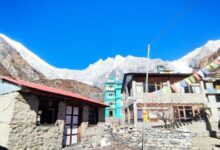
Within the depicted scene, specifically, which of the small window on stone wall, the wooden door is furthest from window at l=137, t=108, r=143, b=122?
the small window on stone wall

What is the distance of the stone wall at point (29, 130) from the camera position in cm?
830

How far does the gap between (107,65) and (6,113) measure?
126641 millimetres

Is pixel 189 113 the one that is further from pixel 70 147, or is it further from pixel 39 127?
pixel 39 127

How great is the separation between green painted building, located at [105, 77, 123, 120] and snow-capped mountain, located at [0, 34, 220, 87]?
108 ft

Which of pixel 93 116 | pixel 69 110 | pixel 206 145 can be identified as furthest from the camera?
pixel 93 116

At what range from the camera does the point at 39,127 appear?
9539 millimetres

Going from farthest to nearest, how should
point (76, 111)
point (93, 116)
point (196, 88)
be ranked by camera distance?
point (196, 88) < point (93, 116) < point (76, 111)

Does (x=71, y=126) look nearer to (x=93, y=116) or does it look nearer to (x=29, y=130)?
(x=93, y=116)

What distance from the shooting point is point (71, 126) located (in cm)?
1256

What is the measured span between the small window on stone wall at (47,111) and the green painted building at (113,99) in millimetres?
38816

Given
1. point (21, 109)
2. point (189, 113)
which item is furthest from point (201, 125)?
point (21, 109)

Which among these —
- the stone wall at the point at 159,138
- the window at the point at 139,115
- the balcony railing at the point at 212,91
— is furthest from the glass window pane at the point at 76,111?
the balcony railing at the point at 212,91

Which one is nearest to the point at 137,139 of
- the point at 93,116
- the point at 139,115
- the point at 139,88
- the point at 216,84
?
the point at 93,116

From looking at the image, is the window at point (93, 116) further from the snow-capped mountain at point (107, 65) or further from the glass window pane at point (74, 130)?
the snow-capped mountain at point (107, 65)
